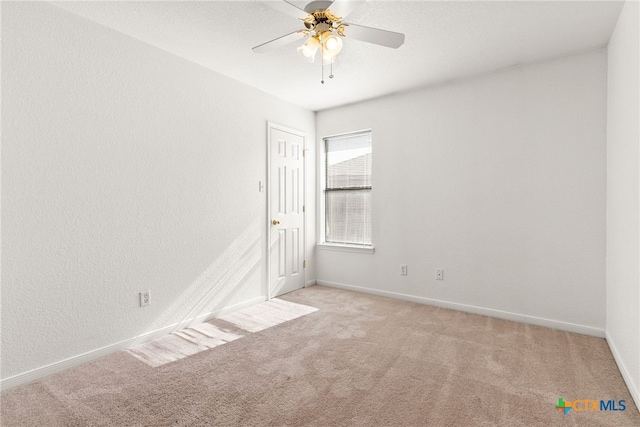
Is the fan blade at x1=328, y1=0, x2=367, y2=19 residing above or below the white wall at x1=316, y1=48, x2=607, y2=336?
above

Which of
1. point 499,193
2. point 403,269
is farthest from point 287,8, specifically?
point 403,269

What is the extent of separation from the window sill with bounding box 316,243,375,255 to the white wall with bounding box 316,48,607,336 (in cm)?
8

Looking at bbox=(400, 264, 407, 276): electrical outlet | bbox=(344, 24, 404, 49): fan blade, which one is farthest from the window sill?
bbox=(344, 24, 404, 49): fan blade

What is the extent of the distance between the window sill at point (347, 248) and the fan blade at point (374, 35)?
264cm

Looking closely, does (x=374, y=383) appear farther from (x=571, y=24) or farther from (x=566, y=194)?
(x=571, y=24)

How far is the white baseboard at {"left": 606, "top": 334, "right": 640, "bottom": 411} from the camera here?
1908 millimetres

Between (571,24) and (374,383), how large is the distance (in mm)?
3020

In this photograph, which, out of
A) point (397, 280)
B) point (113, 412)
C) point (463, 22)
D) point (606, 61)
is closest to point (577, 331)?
point (397, 280)

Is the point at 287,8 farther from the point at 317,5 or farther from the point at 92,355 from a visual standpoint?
the point at 92,355

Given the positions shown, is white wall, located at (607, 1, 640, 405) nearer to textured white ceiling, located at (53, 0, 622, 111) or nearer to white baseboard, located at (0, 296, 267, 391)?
textured white ceiling, located at (53, 0, 622, 111)

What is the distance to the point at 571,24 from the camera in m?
2.50

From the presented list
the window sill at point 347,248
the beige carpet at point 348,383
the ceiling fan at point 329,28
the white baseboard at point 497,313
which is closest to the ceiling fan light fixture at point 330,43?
the ceiling fan at point 329,28

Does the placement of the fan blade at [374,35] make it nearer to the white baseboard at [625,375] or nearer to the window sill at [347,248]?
the white baseboard at [625,375]

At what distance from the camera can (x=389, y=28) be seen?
254cm
